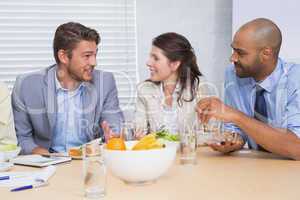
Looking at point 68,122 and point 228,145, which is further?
point 68,122

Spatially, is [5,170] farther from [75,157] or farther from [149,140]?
[149,140]

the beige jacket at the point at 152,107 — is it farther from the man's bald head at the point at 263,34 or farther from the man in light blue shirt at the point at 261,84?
the man's bald head at the point at 263,34

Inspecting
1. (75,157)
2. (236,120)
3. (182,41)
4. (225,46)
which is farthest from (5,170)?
(225,46)

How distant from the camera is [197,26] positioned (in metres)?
3.29

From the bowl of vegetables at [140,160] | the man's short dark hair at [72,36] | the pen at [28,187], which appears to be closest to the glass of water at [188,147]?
the bowl of vegetables at [140,160]

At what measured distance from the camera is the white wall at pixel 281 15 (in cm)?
303

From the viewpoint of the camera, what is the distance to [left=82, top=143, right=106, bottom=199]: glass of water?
1.27 m

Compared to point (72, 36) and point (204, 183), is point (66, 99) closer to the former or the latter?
point (72, 36)

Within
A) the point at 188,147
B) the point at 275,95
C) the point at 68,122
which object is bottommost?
the point at 68,122

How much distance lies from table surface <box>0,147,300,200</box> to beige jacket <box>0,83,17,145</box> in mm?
526

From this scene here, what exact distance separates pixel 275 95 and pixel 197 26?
1.30 metres

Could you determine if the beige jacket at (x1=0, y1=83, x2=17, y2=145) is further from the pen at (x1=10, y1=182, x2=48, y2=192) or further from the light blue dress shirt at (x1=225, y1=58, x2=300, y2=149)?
the light blue dress shirt at (x1=225, y1=58, x2=300, y2=149)

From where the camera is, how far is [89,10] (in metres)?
3.20

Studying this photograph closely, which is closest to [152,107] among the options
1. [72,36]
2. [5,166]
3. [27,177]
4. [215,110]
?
[72,36]
